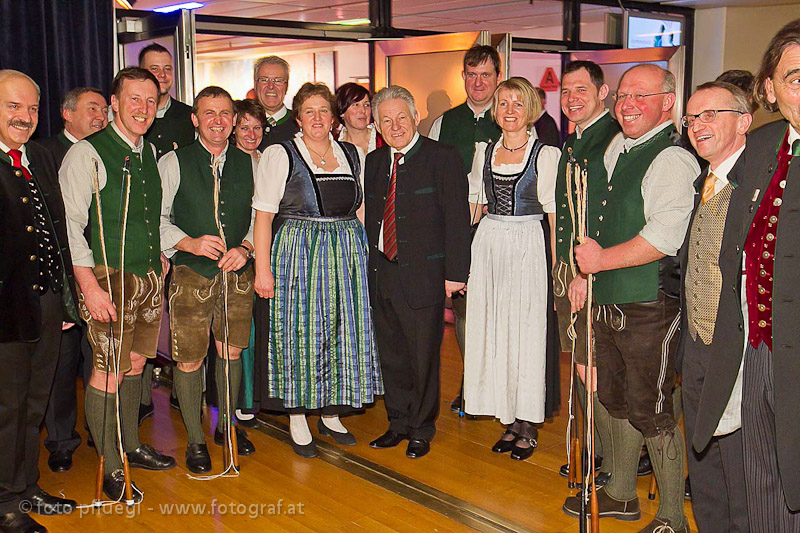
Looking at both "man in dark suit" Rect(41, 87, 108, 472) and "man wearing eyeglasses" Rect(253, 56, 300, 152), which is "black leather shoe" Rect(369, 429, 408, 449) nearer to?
"man in dark suit" Rect(41, 87, 108, 472)

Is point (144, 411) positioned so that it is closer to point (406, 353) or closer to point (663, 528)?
point (406, 353)

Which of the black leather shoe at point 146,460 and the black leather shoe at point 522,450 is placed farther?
the black leather shoe at point 522,450

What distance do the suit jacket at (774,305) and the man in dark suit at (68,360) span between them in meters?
2.77

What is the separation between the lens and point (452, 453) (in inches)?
158

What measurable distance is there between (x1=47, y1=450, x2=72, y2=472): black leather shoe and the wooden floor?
3 cm

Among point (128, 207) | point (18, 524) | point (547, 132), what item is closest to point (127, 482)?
point (18, 524)

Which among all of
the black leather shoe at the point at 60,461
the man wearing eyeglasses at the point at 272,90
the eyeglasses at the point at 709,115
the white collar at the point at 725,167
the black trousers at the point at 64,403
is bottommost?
the black leather shoe at the point at 60,461

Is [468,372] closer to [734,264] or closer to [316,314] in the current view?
[316,314]

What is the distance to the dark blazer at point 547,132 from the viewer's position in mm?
4566

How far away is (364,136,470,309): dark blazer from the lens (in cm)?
379

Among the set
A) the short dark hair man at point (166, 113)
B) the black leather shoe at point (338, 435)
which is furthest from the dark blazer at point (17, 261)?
the black leather shoe at point (338, 435)

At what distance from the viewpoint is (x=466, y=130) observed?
4566 millimetres

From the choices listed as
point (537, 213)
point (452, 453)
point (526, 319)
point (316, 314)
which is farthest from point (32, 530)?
point (537, 213)

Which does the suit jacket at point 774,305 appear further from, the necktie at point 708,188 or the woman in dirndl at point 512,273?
the woman in dirndl at point 512,273
